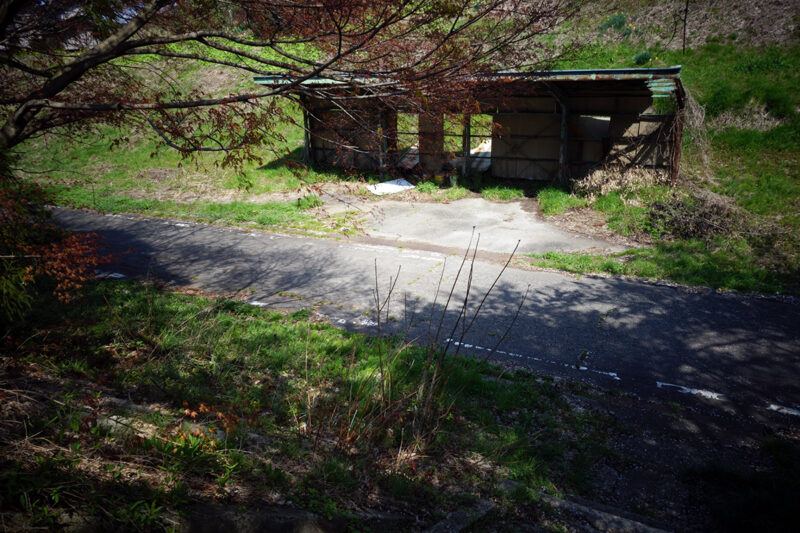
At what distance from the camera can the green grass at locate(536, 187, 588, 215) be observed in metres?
13.5

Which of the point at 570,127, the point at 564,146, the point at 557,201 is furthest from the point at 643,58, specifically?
the point at 557,201

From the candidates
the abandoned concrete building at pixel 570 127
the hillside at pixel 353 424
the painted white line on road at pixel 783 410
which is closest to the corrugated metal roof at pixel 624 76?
the abandoned concrete building at pixel 570 127

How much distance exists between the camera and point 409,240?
449 inches

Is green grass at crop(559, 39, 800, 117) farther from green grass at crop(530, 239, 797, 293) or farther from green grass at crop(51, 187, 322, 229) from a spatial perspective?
green grass at crop(51, 187, 322, 229)

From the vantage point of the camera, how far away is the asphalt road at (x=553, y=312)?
562 cm

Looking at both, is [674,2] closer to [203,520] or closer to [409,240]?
[409,240]

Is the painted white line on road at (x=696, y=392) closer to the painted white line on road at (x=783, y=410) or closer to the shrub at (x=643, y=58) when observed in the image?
the painted white line on road at (x=783, y=410)

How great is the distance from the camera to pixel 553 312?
7.46m

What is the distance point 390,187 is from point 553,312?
10240 mm

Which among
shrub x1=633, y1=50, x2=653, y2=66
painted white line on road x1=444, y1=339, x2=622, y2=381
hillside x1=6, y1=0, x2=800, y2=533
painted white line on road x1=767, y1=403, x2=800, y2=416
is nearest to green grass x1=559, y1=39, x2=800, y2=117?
shrub x1=633, y1=50, x2=653, y2=66

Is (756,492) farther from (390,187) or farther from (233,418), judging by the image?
(390,187)

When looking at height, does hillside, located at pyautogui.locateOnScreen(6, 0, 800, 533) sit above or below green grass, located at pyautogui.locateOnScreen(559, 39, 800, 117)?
below

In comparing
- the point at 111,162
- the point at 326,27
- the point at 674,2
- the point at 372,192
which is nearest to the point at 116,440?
the point at 326,27

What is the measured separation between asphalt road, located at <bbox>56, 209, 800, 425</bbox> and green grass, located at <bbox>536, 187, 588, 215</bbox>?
4.56m
